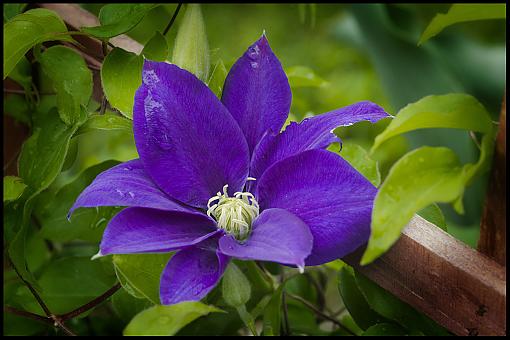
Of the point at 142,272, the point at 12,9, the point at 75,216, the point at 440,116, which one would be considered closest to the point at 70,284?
the point at 75,216

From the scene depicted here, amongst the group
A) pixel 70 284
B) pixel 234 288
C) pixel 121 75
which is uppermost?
pixel 121 75

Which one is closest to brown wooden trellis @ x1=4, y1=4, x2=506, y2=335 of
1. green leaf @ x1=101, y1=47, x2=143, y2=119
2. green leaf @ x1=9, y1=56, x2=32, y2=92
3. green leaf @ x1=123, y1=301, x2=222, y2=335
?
green leaf @ x1=123, y1=301, x2=222, y2=335

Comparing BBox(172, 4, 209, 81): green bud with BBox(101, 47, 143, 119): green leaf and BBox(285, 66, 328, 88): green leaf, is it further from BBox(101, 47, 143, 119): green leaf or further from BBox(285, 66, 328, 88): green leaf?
BBox(285, 66, 328, 88): green leaf

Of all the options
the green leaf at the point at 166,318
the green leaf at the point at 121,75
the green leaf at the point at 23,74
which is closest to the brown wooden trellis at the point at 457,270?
the green leaf at the point at 166,318

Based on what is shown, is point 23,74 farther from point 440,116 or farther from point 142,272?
point 440,116

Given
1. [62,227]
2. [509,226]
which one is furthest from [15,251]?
[509,226]

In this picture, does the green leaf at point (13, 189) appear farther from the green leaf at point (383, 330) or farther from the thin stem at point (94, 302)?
the green leaf at point (383, 330)
